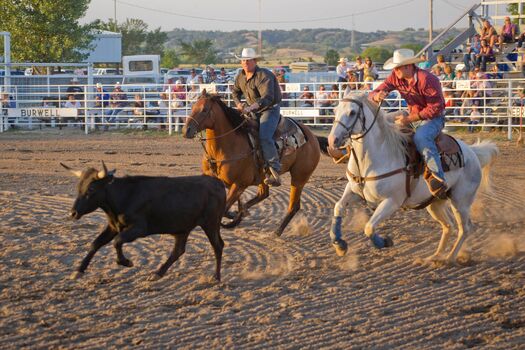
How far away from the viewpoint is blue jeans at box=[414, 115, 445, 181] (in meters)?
7.74

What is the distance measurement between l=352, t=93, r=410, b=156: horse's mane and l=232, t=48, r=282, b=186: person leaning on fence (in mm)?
1788

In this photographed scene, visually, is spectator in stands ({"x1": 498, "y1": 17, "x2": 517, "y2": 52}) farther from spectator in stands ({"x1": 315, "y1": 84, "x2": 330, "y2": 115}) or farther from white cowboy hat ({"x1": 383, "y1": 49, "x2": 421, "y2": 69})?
white cowboy hat ({"x1": 383, "y1": 49, "x2": 421, "y2": 69})

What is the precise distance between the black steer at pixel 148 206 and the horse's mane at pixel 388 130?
1.52m

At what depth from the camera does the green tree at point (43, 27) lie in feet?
104

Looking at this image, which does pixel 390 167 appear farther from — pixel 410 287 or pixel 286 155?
pixel 286 155

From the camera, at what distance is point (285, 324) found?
5.70 meters

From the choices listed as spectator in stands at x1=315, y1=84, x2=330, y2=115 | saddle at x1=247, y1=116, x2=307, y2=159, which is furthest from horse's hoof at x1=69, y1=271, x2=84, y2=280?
spectator in stands at x1=315, y1=84, x2=330, y2=115

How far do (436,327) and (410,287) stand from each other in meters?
1.18

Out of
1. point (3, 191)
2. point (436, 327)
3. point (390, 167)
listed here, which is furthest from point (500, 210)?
point (3, 191)

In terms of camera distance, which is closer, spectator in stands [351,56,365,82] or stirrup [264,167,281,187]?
stirrup [264,167,281,187]

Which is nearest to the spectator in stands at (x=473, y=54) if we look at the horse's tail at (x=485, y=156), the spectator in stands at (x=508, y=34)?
the spectator in stands at (x=508, y=34)

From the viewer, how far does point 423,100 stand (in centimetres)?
789

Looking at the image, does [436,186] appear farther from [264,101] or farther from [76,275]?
[76,275]

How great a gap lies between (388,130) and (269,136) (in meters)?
1.95
